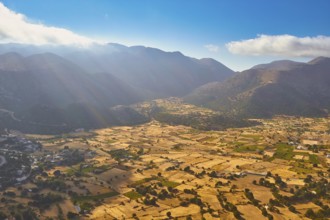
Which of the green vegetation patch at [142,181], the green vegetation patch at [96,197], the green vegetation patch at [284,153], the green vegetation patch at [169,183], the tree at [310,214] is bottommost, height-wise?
the green vegetation patch at [96,197]

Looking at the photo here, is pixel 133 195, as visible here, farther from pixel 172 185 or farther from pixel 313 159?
pixel 313 159

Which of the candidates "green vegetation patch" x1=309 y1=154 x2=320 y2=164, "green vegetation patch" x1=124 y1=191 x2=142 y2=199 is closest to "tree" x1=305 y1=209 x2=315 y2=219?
"green vegetation patch" x1=124 y1=191 x2=142 y2=199

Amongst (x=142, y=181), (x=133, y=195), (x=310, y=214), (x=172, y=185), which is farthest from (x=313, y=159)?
(x=133, y=195)

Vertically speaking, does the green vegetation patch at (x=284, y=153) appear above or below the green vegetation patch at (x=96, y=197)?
above

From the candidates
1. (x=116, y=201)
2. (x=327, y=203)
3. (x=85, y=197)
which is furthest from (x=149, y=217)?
(x=327, y=203)

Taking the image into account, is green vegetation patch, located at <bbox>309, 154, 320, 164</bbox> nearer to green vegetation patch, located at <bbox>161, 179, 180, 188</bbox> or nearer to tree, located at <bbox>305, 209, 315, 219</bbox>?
tree, located at <bbox>305, 209, 315, 219</bbox>

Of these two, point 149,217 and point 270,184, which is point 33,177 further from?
point 270,184

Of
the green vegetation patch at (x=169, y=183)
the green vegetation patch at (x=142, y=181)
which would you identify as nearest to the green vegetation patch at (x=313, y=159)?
the green vegetation patch at (x=169, y=183)

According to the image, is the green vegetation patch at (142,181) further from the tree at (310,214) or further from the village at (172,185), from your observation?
the tree at (310,214)

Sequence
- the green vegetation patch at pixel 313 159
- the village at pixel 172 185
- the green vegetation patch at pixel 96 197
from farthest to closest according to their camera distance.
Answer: the green vegetation patch at pixel 313 159, the green vegetation patch at pixel 96 197, the village at pixel 172 185
